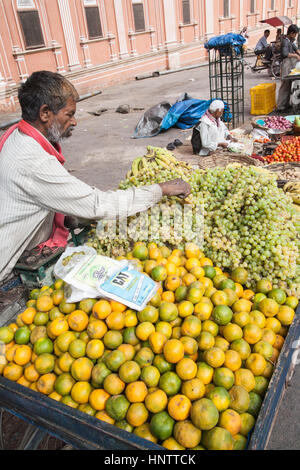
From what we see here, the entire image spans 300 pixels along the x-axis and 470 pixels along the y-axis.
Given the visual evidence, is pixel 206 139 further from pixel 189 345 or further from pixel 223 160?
pixel 189 345

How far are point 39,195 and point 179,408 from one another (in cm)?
147

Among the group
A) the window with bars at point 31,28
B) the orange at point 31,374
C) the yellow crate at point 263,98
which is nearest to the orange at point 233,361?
the orange at point 31,374

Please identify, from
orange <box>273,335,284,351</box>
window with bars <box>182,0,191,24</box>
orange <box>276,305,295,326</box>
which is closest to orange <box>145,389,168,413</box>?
orange <box>273,335,284,351</box>

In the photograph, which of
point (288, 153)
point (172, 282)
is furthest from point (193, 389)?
point (288, 153)

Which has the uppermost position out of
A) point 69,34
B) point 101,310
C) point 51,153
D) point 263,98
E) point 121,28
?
point 121,28

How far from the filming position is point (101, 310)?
5.87ft

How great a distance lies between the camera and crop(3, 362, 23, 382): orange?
5.71ft

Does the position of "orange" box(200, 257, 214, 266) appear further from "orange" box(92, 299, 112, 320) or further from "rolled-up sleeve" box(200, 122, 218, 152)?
"rolled-up sleeve" box(200, 122, 218, 152)

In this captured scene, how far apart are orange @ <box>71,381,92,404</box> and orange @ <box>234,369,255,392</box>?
719mm

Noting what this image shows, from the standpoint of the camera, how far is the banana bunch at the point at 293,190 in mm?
3045

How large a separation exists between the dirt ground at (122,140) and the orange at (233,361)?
987mm

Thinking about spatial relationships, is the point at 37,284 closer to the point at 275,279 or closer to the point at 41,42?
the point at 275,279

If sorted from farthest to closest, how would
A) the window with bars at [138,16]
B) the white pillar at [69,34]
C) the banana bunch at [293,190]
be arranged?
1. the window with bars at [138,16]
2. the white pillar at [69,34]
3. the banana bunch at [293,190]

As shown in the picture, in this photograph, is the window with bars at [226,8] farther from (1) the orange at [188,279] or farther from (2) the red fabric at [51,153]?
(1) the orange at [188,279]
